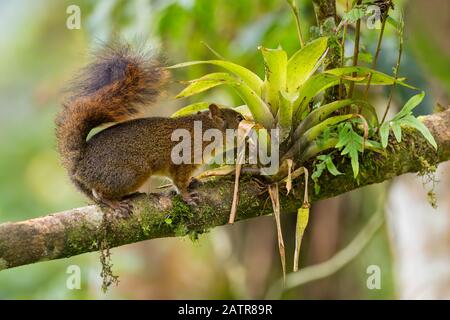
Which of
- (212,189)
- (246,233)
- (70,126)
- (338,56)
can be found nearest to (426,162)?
(338,56)

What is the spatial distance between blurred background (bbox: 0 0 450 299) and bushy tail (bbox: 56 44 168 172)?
0.29 feet

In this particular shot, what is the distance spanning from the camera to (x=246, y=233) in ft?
18.2

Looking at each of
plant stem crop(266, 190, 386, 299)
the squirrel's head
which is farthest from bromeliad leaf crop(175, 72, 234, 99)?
plant stem crop(266, 190, 386, 299)

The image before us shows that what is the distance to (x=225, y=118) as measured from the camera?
3.31m

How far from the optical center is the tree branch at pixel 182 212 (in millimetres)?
2238

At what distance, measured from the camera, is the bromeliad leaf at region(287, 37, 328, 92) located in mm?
2518

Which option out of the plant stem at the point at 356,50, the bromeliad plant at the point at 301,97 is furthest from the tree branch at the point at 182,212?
the plant stem at the point at 356,50

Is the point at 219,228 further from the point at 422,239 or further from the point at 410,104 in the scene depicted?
the point at 410,104

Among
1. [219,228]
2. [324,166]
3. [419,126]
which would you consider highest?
[219,228]

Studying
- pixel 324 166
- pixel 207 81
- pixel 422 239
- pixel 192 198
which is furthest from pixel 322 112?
pixel 422 239

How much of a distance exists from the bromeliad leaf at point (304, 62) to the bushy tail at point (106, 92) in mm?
668

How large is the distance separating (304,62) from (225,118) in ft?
2.65

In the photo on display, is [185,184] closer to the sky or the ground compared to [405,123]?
closer to the ground
